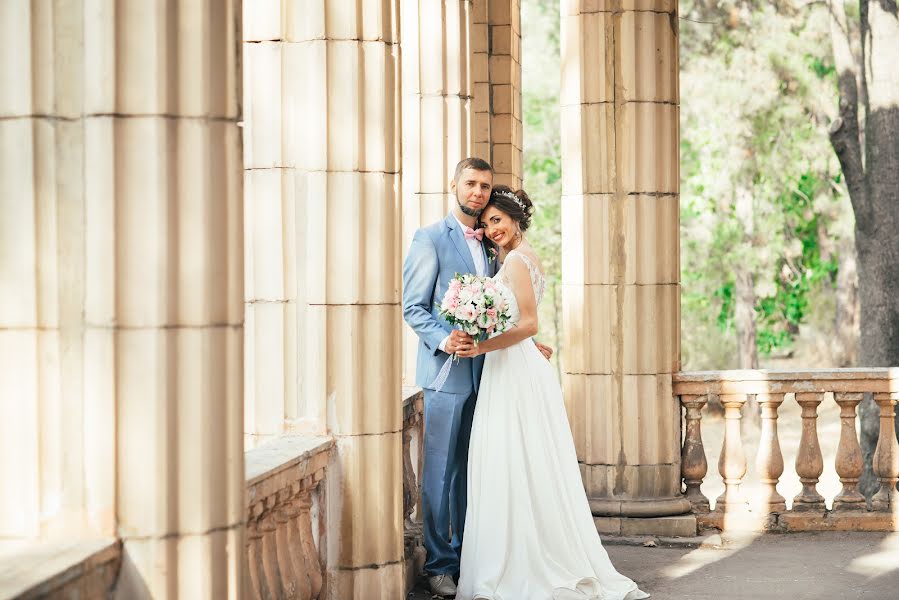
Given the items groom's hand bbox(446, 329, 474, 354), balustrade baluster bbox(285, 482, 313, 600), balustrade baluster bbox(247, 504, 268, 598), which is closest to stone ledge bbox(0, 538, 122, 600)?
balustrade baluster bbox(247, 504, 268, 598)

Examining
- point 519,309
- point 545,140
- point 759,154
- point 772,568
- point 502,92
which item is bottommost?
point 772,568

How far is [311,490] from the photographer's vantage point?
541cm

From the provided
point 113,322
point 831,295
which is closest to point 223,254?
point 113,322

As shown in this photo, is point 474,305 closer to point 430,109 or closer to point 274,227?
point 274,227

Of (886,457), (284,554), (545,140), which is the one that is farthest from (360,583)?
(545,140)

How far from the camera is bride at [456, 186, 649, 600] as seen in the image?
6.19 metres

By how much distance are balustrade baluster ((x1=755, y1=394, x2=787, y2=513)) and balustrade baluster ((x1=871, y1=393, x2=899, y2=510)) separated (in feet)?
1.91

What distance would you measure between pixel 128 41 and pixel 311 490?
2.51 metres

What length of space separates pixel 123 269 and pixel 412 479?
12.4 feet

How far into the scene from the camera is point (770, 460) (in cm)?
826

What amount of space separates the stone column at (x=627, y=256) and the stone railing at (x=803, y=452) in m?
0.26

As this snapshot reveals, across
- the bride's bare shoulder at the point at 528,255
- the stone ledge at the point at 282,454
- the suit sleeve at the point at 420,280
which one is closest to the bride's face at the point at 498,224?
the bride's bare shoulder at the point at 528,255

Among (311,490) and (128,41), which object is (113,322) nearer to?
(128,41)

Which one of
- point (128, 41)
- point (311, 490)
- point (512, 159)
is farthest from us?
point (512, 159)
